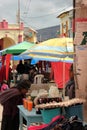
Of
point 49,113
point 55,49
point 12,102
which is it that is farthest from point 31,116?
point 55,49

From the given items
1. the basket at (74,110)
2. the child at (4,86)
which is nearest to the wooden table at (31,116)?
the basket at (74,110)

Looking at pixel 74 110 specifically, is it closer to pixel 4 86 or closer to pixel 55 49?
pixel 55 49

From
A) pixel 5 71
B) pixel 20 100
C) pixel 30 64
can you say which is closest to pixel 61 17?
pixel 30 64

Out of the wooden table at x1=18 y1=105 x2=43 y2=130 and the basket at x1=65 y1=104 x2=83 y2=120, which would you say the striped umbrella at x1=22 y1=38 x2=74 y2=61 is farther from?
the basket at x1=65 y1=104 x2=83 y2=120

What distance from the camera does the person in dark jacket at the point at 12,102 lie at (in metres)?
8.09

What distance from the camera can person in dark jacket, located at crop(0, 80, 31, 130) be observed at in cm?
809

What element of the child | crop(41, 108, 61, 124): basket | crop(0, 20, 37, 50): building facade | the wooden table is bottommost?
the child

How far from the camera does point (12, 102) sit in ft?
26.9

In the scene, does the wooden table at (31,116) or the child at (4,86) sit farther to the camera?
the child at (4,86)

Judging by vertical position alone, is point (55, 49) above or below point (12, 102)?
above

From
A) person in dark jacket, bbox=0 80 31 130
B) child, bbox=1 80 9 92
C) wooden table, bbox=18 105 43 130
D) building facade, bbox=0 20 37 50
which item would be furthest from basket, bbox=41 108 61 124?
building facade, bbox=0 20 37 50

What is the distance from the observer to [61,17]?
44.9 meters

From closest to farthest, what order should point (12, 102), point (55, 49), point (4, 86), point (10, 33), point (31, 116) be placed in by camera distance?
1. point (31, 116)
2. point (12, 102)
3. point (55, 49)
4. point (4, 86)
5. point (10, 33)

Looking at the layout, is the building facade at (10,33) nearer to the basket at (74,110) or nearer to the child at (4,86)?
the child at (4,86)
